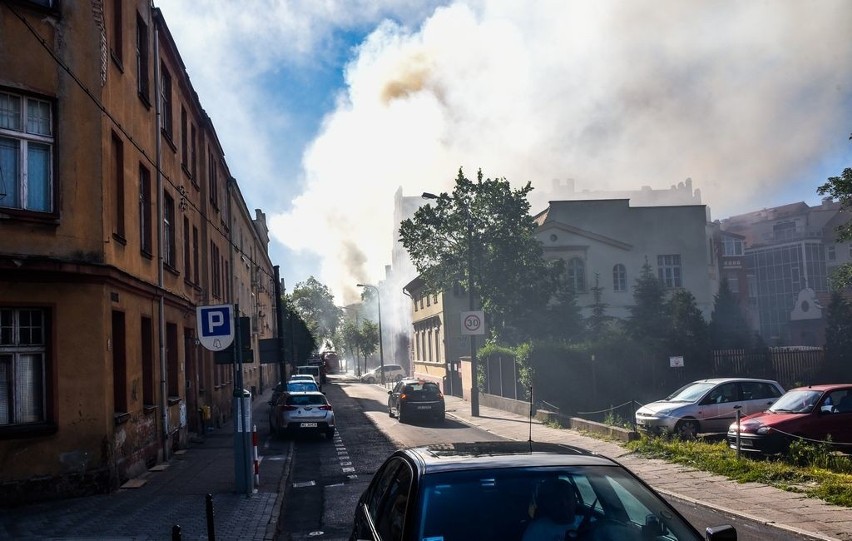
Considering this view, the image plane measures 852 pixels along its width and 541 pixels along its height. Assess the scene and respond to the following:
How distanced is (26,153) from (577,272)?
35478 millimetres

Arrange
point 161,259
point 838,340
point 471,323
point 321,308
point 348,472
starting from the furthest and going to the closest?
point 321,308 < point 838,340 < point 471,323 < point 161,259 < point 348,472

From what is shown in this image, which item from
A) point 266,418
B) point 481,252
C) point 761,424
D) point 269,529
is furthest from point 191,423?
point 481,252

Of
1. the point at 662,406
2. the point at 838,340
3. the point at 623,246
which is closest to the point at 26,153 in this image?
the point at 662,406

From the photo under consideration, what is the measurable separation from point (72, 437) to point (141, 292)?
13.0 feet

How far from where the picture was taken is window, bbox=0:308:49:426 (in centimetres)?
1123

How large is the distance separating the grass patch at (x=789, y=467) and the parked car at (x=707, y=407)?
2472 millimetres

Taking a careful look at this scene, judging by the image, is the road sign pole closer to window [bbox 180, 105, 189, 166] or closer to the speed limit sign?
window [bbox 180, 105, 189, 166]

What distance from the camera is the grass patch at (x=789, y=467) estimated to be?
1053 cm

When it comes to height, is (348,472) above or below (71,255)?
below

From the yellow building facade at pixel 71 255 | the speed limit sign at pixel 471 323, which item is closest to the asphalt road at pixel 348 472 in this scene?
the yellow building facade at pixel 71 255

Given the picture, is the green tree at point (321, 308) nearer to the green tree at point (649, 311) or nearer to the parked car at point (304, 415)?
the green tree at point (649, 311)

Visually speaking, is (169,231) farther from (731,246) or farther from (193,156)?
(731,246)

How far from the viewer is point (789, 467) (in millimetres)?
12211

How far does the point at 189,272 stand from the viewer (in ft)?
71.2
